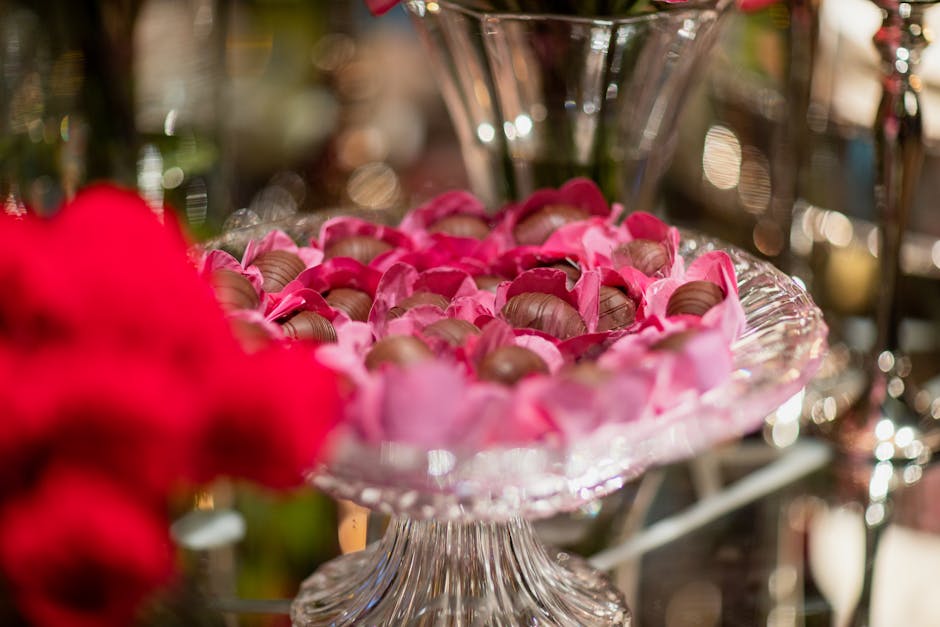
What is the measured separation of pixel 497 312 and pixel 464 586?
0.12 meters

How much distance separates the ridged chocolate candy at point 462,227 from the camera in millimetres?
527

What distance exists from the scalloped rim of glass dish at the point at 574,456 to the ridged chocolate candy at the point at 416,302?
0.28ft

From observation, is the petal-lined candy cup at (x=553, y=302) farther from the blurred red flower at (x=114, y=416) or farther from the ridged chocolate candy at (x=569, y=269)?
the blurred red flower at (x=114, y=416)

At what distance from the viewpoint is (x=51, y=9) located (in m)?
0.66

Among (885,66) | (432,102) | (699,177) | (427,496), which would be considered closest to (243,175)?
(432,102)

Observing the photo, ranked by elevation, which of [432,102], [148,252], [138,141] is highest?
[148,252]

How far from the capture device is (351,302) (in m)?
0.47

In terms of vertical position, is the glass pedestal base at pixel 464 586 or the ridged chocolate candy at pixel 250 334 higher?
the ridged chocolate candy at pixel 250 334

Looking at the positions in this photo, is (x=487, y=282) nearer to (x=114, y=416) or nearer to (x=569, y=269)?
(x=569, y=269)

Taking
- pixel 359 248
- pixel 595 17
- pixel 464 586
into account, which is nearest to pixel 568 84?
pixel 595 17

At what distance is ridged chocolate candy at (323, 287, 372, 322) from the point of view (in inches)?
18.3

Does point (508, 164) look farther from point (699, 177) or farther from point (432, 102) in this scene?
point (432, 102)

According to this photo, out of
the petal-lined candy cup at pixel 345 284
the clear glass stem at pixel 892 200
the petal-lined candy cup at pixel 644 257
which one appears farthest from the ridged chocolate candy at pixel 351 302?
the clear glass stem at pixel 892 200

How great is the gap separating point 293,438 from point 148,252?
2.8 inches
